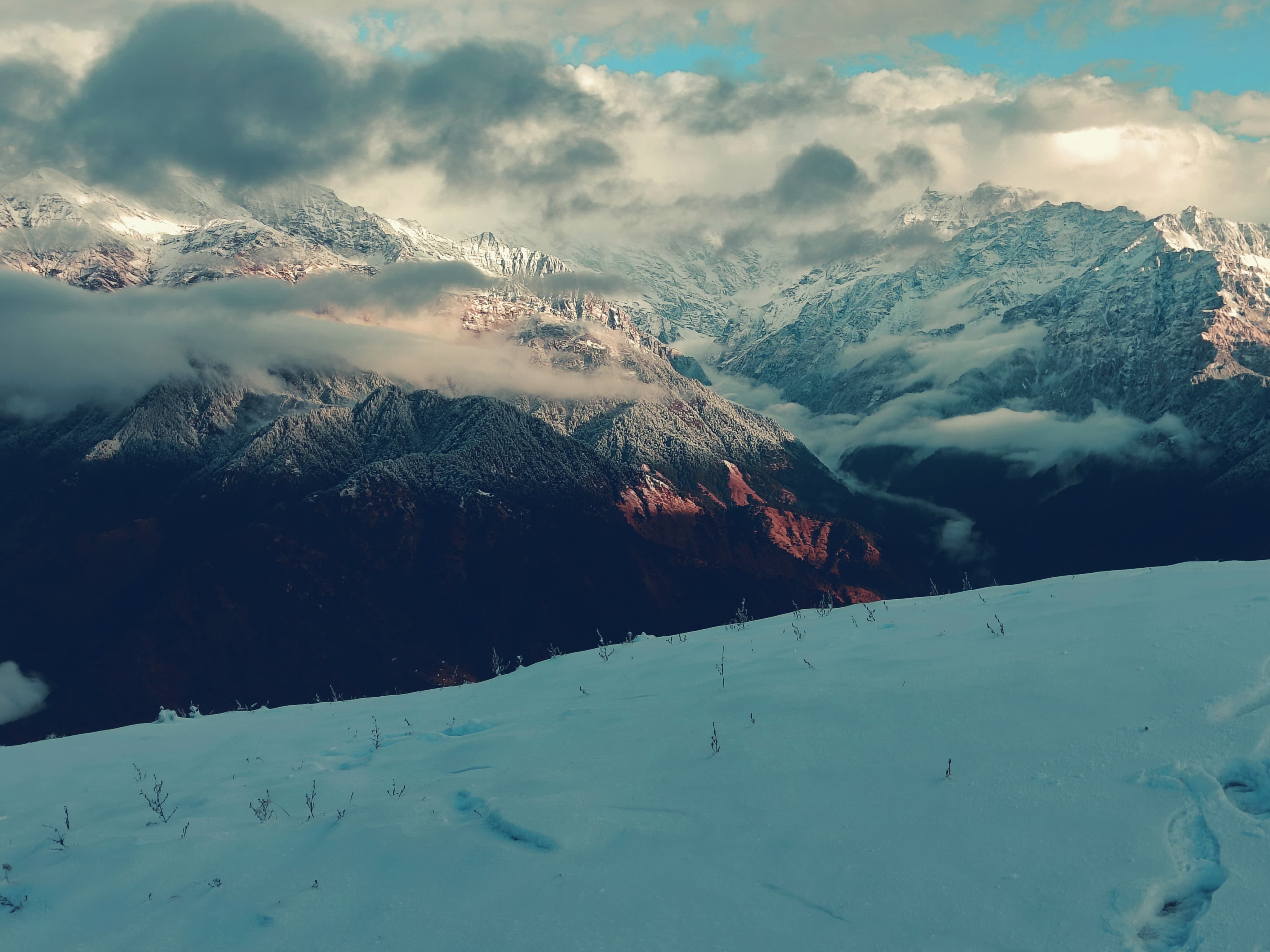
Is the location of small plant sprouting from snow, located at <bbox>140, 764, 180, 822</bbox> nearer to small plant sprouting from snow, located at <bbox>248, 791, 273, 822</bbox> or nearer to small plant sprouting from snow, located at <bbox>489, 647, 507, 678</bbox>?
small plant sprouting from snow, located at <bbox>248, 791, 273, 822</bbox>

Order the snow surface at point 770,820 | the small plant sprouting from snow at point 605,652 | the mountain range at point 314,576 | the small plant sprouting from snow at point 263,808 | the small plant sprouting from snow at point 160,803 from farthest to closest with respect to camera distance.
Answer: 1. the mountain range at point 314,576
2. the small plant sprouting from snow at point 605,652
3. the small plant sprouting from snow at point 160,803
4. the small plant sprouting from snow at point 263,808
5. the snow surface at point 770,820

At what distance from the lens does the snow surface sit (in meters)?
5.43

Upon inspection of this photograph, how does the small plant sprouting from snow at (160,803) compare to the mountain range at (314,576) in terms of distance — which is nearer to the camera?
the small plant sprouting from snow at (160,803)

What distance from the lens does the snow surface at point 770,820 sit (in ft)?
17.8

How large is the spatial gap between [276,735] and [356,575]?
154 m

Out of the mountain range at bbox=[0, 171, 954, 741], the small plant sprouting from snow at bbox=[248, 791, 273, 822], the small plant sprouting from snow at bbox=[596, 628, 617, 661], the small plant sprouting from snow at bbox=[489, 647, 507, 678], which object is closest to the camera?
the small plant sprouting from snow at bbox=[248, 791, 273, 822]

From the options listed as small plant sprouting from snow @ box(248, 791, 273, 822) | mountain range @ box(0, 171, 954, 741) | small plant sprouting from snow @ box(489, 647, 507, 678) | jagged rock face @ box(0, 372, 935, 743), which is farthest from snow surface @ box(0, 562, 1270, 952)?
jagged rock face @ box(0, 372, 935, 743)

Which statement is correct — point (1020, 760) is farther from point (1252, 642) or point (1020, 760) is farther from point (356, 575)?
point (356, 575)

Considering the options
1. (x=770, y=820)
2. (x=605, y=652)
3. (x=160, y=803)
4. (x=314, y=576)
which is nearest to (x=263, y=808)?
(x=160, y=803)

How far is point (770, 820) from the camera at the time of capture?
6629mm

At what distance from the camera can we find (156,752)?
11.6 m

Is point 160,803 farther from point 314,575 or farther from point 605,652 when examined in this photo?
point 314,575

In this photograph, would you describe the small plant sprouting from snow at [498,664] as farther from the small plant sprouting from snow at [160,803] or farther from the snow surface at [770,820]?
the small plant sprouting from snow at [160,803]

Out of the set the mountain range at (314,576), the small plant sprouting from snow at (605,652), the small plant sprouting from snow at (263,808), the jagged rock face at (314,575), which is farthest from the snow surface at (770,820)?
the jagged rock face at (314,575)
